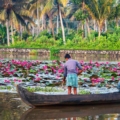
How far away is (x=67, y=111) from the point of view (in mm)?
11586

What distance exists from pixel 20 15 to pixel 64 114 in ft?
141

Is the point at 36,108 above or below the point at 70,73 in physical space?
below

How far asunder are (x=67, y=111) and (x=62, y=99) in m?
0.37

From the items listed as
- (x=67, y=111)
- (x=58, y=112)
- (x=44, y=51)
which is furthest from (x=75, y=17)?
(x=58, y=112)

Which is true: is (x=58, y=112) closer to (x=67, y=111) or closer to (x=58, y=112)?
(x=58, y=112)

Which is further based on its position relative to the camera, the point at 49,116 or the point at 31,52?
the point at 31,52

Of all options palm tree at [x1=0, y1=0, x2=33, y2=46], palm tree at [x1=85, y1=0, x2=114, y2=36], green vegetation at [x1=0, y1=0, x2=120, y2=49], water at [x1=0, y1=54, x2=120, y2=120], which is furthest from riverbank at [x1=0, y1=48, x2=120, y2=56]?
water at [x1=0, y1=54, x2=120, y2=120]

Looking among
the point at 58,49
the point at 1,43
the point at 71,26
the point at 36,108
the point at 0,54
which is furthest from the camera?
the point at 71,26

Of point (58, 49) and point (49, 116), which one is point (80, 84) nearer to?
point (49, 116)

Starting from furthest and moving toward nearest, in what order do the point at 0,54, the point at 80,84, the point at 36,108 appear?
the point at 0,54
the point at 80,84
the point at 36,108

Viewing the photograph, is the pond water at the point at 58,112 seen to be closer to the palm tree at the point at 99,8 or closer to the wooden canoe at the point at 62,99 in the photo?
the wooden canoe at the point at 62,99

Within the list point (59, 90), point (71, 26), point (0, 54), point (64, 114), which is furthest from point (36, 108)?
point (71, 26)

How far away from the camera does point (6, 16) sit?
5269 centimetres

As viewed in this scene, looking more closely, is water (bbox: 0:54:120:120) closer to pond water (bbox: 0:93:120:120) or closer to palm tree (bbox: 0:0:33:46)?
pond water (bbox: 0:93:120:120)
